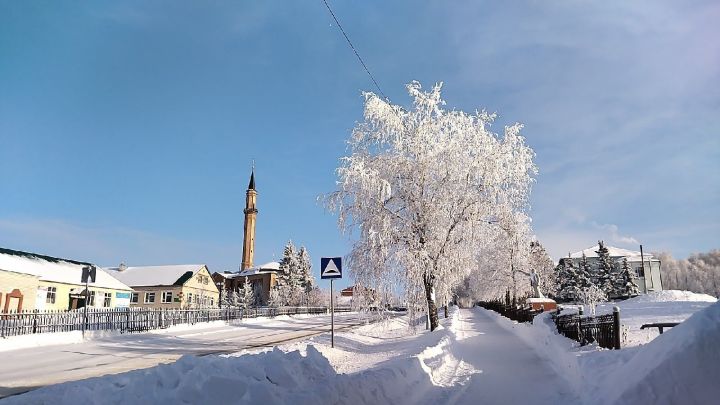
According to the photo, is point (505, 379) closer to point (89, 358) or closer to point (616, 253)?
point (89, 358)

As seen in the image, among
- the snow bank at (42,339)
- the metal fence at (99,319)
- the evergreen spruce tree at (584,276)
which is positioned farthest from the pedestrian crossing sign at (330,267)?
the evergreen spruce tree at (584,276)

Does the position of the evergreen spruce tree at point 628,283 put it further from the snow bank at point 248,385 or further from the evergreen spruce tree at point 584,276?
the snow bank at point 248,385

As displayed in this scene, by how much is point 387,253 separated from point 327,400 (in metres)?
12.5

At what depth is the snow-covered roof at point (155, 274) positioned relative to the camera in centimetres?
6756

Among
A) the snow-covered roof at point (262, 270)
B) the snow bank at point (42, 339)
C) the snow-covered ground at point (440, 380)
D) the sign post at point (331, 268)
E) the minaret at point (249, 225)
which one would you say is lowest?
the snow bank at point (42, 339)

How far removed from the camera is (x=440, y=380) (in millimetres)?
9883

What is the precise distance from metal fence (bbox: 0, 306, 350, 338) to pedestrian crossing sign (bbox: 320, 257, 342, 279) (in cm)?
1259

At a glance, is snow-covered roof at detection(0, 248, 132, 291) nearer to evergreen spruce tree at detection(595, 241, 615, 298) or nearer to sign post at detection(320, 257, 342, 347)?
sign post at detection(320, 257, 342, 347)

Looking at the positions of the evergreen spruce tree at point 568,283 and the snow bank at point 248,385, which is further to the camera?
the evergreen spruce tree at point 568,283

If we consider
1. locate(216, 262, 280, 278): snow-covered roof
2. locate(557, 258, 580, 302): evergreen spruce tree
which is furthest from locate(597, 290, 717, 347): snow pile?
locate(216, 262, 280, 278): snow-covered roof

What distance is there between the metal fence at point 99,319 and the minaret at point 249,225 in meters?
63.9

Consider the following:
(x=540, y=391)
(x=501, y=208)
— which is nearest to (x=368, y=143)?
(x=501, y=208)

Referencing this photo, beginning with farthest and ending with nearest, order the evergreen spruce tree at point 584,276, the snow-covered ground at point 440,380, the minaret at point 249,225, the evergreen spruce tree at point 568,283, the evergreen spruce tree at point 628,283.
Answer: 1. the minaret at point 249,225
2. the evergreen spruce tree at point 568,283
3. the evergreen spruce tree at point 584,276
4. the evergreen spruce tree at point 628,283
5. the snow-covered ground at point 440,380

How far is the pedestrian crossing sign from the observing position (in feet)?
49.4
